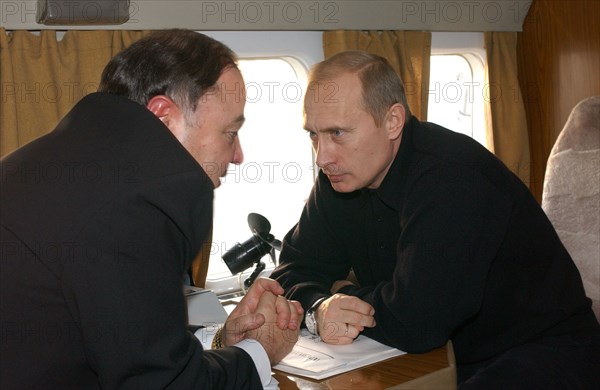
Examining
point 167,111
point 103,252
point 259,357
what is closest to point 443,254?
point 259,357

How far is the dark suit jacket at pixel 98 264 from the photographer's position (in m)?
1.40

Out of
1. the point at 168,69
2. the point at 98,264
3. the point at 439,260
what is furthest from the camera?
the point at 439,260

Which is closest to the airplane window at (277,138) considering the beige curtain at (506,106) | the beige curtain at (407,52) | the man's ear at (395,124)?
the beige curtain at (506,106)

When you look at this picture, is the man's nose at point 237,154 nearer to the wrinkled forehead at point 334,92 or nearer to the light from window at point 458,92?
the wrinkled forehead at point 334,92

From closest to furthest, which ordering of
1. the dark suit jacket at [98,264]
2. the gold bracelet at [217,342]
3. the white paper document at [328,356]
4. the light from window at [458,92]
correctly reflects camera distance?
the dark suit jacket at [98,264]
the white paper document at [328,356]
the gold bracelet at [217,342]
the light from window at [458,92]

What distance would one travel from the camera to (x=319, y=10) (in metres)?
4.21

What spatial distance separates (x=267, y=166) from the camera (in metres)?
4.62

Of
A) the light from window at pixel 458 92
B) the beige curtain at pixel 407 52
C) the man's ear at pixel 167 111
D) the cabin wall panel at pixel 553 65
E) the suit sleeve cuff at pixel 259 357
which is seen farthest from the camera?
the light from window at pixel 458 92

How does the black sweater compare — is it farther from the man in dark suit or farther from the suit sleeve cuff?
the man in dark suit

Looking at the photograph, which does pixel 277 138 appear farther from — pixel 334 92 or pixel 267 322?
pixel 267 322

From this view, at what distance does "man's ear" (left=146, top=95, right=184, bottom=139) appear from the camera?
1.65 metres

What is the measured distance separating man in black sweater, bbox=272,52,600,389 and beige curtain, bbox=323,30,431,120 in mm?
1972

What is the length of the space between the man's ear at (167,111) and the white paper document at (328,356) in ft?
2.25

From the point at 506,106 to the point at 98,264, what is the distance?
164 inches
